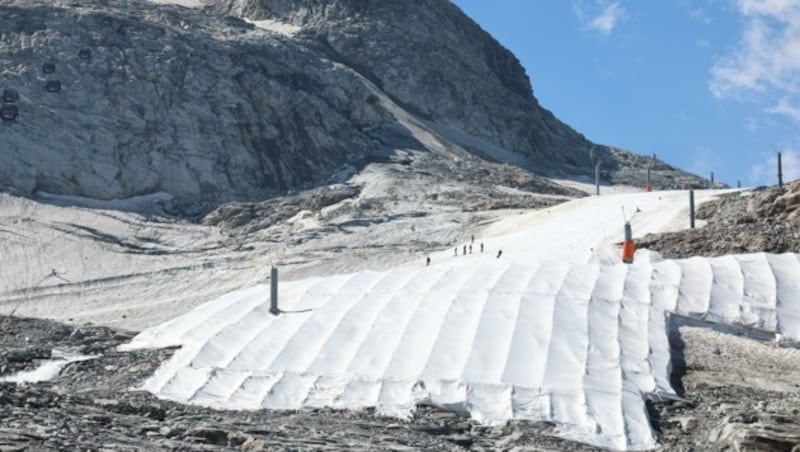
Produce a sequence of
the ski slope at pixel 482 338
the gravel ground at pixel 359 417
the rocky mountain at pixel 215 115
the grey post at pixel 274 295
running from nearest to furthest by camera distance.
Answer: the gravel ground at pixel 359 417 → the ski slope at pixel 482 338 → the grey post at pixel 274 295 → the rocky mountain at pixel 215 115

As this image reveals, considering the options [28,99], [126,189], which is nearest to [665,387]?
[126,189]

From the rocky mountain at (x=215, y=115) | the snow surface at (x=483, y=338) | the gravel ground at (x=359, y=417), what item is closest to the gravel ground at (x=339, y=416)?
the gravel ground at (x=359, y=417)

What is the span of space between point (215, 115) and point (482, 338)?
45.7m

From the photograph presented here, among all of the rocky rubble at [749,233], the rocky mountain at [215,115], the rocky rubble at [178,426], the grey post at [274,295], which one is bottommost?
the rocky rubble at [178,426]

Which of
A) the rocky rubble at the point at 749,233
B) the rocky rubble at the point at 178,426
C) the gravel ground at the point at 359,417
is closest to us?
the rocky rubble at the point at 178,426

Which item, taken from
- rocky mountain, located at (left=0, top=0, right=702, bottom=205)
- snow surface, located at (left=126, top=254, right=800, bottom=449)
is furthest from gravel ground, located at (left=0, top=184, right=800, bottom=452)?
rocky mountain, located at (left=0, top=0, right=702, bottom=205)

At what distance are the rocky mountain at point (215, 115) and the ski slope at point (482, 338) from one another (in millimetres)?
33628

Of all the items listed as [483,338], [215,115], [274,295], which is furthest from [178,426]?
[215,115]

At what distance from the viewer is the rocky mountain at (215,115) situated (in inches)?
2355

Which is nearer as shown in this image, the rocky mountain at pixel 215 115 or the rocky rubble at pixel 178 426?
the rocky rubble at pixel 178 426

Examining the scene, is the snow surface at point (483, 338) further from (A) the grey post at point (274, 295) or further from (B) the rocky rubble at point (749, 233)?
Result: (B) the rocky rubble at point (749, 233)

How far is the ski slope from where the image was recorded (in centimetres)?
1873

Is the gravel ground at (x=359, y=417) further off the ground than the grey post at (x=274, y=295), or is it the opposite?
the grey post at (x=274, y=295)

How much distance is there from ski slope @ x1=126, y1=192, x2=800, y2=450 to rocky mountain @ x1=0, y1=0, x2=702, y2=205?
33628 millimetres
